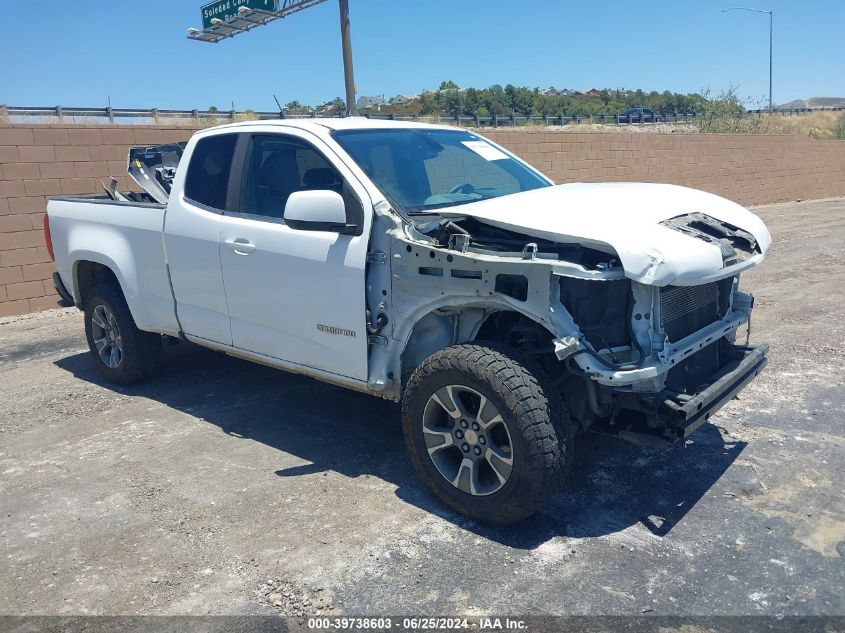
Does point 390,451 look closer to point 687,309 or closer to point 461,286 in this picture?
point 461,286

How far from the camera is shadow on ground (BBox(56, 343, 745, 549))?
3.85m

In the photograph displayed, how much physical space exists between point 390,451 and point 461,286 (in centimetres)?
143

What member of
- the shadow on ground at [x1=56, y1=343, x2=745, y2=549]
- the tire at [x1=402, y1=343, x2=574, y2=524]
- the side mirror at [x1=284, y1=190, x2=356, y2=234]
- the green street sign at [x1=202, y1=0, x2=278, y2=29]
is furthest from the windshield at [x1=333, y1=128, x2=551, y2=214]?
the green street sign at [x1=202, y1=0, x2=278, y2=29]

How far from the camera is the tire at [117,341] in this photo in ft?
19.6

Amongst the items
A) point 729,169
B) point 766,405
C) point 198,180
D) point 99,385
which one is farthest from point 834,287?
point 729,169

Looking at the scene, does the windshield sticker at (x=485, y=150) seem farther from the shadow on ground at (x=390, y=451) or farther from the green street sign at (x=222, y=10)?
the green street sign at (x=222, y=10)

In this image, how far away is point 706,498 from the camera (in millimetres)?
4016

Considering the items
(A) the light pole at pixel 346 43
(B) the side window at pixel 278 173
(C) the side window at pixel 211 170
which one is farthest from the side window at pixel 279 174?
(A) the light pole at pixel 346 43

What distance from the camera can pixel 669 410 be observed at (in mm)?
3467

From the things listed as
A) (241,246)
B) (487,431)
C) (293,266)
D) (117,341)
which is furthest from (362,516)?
(117,341)

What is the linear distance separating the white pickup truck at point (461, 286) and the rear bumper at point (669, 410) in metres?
0.01

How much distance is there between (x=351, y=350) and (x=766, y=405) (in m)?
3.04

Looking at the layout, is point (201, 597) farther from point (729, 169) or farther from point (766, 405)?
point (729, 169)

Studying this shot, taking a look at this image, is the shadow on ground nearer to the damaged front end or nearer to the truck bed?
the damaged front end
